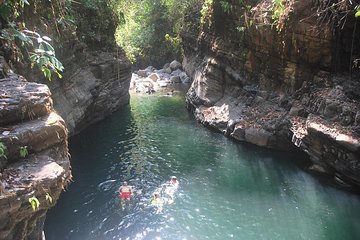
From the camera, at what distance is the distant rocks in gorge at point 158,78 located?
36956mm

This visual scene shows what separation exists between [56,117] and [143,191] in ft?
23.5

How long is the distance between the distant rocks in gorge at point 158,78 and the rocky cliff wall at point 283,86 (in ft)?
37.9

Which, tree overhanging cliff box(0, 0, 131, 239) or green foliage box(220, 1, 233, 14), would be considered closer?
tree overhanging cliff box(0, 0, 131, 239)

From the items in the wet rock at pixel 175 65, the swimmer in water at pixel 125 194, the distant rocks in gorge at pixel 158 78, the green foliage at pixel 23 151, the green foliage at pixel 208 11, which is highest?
the green foliage at pixel 208 11

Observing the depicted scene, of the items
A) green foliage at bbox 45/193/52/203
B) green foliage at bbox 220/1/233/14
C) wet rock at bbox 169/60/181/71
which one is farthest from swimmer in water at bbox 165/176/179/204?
wet rock at bbox 169/60/181/71

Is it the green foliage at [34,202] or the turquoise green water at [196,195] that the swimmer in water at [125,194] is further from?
the green foliage at [34,202]

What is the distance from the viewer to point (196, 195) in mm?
14469

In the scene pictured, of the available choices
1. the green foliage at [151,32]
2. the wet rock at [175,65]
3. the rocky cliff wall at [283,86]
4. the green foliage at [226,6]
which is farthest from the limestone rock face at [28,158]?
the wet rock at [175,65]

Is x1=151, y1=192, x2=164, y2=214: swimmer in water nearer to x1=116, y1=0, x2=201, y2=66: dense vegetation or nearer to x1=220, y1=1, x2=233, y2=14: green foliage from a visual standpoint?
x1=220, y1=1, x2=233, y2=14: green foliage

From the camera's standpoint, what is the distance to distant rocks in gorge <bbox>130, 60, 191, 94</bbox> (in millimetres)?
36956

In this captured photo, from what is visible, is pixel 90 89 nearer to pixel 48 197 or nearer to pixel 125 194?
pixel 125 194

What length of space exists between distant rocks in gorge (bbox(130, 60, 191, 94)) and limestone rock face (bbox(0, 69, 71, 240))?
27.2 meters

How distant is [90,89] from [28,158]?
14.5 metres

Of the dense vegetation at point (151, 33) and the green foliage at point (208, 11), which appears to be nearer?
the green foliage at point (208, 11)
